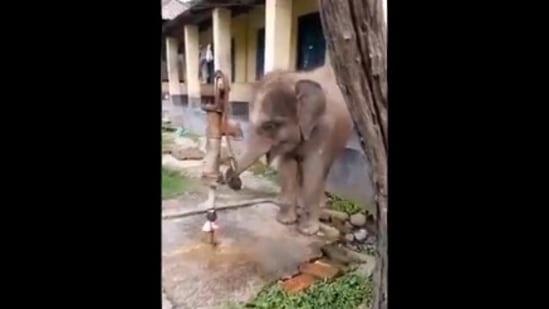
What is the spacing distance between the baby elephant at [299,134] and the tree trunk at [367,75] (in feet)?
0.10

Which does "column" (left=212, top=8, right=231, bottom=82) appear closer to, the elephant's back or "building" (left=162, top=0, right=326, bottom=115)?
"building" (left=162, top=0, right=326, bottom=115)

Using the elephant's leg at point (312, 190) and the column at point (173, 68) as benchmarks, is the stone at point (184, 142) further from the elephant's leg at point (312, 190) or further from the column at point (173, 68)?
the elephant's leg at point (312, 190)

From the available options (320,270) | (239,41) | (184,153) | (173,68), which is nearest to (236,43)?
(239,41)

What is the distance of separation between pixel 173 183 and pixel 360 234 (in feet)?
1.24

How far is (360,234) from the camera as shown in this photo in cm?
129

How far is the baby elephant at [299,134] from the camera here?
1249 mm

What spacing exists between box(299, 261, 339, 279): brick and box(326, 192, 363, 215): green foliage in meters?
0.11

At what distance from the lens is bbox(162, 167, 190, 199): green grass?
1.21 metres

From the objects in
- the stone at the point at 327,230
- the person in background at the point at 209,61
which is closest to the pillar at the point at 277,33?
the person in background at the point at 209,61

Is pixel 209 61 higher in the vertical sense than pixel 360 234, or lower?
higher

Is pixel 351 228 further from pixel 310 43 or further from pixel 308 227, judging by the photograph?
pixel 310 43

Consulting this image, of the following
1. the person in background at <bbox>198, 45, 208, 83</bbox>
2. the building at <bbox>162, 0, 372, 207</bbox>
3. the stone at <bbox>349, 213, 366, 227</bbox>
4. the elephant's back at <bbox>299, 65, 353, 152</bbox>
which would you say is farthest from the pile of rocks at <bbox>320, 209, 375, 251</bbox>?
the person in background at <bbox>198, 45, 208, 83</bbox>
